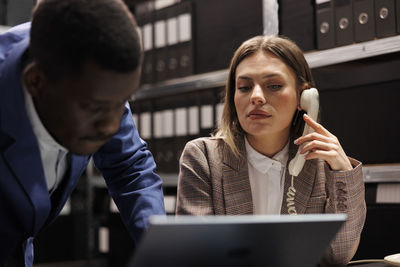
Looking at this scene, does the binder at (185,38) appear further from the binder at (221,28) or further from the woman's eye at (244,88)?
the woman's eye at (244,88)

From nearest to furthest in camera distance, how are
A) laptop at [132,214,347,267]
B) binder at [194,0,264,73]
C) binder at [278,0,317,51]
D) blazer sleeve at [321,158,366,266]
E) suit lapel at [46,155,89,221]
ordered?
1. laptop at [132,214,347,267]
2. suit lapel at [46,155,89,221]
3. blazer sleeve at [321,158,366,266]
4. binder at [278,0,317,51]
5. binder at [194,0,264,73]

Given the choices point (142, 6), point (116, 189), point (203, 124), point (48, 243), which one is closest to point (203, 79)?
point (203, 124)

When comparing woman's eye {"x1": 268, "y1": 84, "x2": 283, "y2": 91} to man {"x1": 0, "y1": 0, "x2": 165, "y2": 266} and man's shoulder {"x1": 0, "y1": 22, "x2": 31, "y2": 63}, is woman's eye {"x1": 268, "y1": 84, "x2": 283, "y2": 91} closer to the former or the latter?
man {"x1": 0, "y1": 0, "x2": 165, "y2": 266}

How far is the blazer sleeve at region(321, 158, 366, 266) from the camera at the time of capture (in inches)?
48.1

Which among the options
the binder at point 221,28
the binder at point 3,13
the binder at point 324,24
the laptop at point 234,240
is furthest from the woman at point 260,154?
the binder at point 3,13

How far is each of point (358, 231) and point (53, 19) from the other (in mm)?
921

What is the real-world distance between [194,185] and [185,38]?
1.20 meters

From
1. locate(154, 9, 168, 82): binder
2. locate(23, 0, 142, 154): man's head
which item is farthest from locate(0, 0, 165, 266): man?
locate(154, 9, 168, 82): binder

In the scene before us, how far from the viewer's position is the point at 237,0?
2.21 meters

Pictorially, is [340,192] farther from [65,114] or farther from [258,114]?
[65,114]

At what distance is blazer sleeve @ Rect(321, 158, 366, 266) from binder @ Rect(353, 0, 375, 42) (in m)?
0.63

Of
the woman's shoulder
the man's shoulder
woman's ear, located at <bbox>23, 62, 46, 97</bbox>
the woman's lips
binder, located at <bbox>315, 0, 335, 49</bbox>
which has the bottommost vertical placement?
the woman's shoulder

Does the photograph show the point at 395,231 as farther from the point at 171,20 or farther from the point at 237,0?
the point at 171,20

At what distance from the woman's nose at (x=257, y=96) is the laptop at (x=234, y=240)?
659mm
